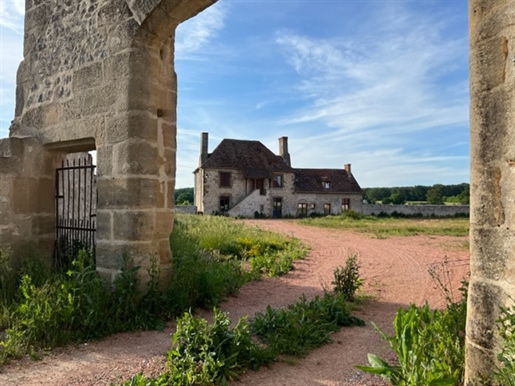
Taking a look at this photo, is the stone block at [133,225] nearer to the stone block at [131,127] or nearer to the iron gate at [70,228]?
the stone block at [131,127]

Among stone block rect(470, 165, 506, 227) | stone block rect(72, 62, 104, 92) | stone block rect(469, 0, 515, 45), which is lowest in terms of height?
stone block rect(470, 165, 506, 227)

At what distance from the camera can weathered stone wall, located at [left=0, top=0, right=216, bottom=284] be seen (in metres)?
4.38

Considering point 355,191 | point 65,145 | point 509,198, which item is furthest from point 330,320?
point 355,191

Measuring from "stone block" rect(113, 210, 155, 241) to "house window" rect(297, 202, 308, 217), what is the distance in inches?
1151

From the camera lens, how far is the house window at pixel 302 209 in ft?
109

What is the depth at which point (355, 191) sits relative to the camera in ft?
113

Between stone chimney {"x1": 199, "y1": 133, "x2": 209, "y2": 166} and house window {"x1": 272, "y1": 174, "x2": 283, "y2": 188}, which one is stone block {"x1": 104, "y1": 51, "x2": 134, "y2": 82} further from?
A: house window {"x1": 272, "y1": 174, "x2": 283, "y2": 188}

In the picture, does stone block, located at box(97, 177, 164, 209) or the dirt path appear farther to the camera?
stone block, located at box(97, 177, 164, 209)

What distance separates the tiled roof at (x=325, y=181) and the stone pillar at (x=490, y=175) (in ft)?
102

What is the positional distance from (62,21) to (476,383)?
6.30 meters

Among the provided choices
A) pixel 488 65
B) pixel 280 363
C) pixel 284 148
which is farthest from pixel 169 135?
pixel 284 148

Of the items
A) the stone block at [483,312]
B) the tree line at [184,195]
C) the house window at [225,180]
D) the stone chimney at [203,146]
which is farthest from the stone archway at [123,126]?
the tree line at [184,195]

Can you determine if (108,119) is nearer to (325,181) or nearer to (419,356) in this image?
(419,356)

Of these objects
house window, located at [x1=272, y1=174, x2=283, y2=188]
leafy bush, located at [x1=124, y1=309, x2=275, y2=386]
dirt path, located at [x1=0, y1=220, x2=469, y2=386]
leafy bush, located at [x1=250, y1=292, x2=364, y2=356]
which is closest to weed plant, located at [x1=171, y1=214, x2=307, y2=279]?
dirt path, located at [x1=0, y1=220, x2=469, y2=386]
